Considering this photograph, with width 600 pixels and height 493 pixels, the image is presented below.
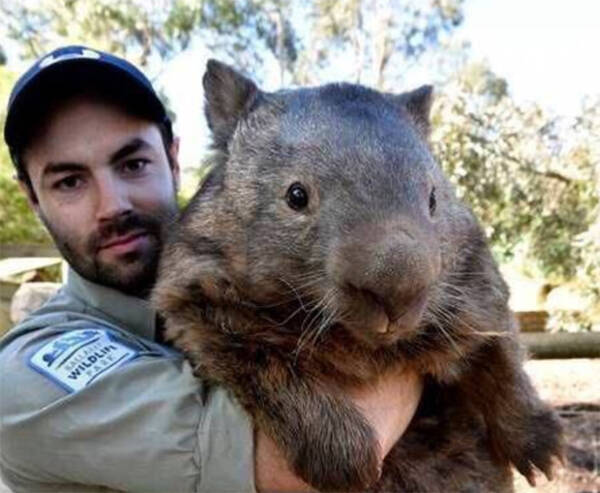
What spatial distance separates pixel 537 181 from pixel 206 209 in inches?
318

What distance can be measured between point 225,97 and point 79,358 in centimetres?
80

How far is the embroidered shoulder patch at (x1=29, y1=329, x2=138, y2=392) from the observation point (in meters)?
1.81

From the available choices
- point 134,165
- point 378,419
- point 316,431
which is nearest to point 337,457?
point 316,431

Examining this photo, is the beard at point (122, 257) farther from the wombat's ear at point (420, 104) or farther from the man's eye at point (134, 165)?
the wombat's ear at point (420, 104)

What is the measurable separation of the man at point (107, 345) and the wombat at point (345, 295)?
84 millimetres

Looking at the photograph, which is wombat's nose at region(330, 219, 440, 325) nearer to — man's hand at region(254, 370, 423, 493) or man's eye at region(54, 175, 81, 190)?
man's hand at region(254, 370, 423, 493)

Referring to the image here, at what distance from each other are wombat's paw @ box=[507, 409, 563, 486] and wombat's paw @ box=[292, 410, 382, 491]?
18.4 inches

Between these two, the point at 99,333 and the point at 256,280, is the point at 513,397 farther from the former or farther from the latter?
the point at 99,333

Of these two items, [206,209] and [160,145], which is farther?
[160,145]

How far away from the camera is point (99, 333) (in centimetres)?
196

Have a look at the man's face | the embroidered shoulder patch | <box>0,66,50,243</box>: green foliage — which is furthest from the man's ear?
<box>0,66,50,243</box>: green foliage

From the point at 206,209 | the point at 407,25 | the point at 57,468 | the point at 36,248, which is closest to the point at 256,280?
the point at 206,209

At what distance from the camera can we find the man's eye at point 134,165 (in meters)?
2.42

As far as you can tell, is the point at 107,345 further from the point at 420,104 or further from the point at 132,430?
the point at 420,104
